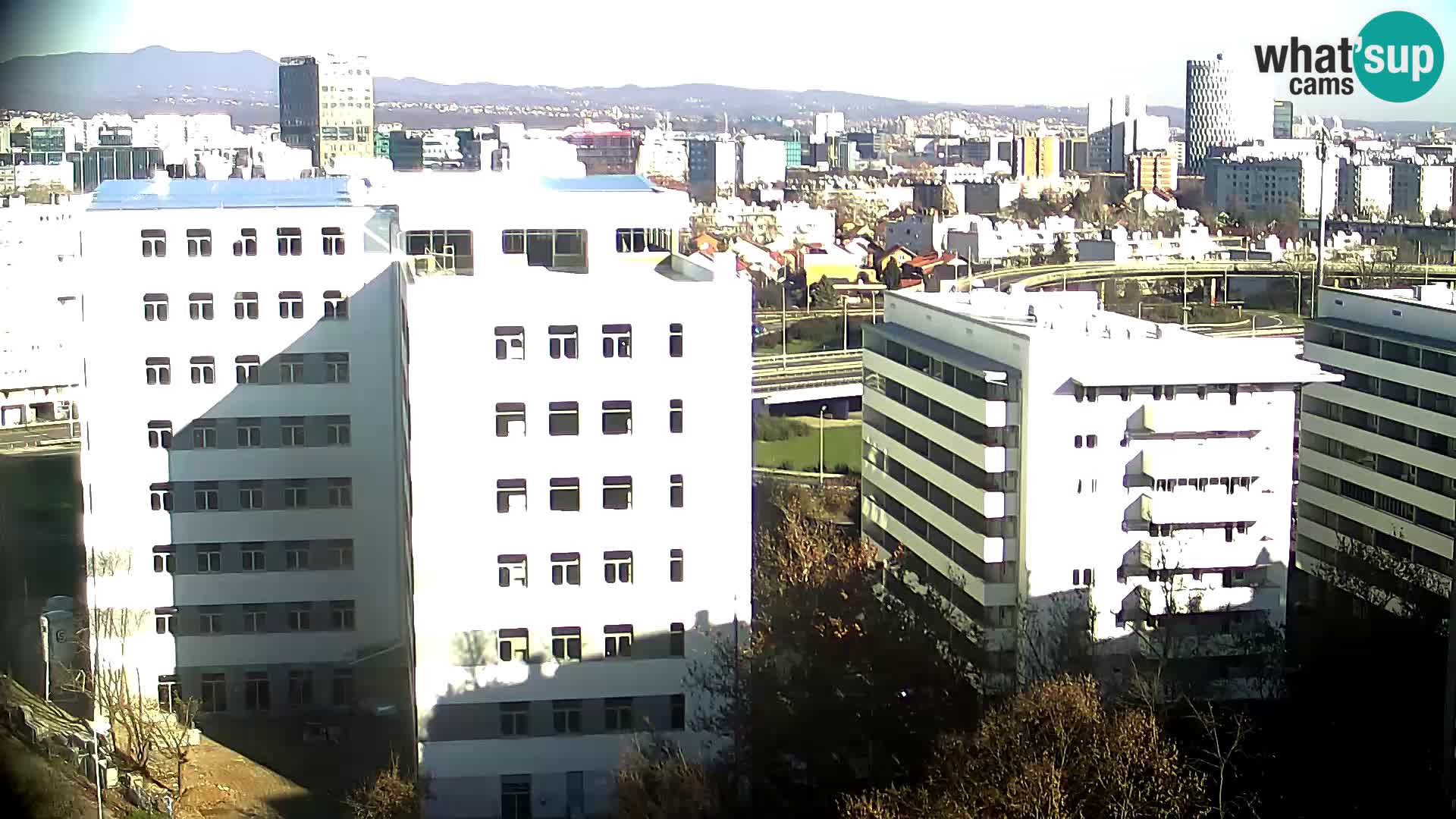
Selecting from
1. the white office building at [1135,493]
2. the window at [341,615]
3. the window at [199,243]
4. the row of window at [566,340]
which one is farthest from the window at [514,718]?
the window at [199,243]

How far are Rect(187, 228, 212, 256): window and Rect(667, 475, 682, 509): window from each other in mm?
1575

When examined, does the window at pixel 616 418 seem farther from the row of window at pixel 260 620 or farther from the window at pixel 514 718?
the row of window at pixel 260 620

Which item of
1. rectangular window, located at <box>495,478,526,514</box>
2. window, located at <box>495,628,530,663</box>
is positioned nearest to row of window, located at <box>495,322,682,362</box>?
→ rectangular window, located at <box>495,478,526,514</box>

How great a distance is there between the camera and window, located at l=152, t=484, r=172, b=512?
4.52 meters

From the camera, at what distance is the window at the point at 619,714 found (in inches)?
143

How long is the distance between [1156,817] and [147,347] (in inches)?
107

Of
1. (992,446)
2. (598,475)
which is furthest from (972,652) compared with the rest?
(598,475)

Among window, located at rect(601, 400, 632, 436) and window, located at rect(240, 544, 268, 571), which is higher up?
window, located at rect(601, 400, 632, 436)

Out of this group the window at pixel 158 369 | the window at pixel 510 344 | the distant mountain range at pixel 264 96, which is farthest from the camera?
the distant mountain range at pixel 264 96

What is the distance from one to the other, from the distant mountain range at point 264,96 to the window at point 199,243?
10.3 m

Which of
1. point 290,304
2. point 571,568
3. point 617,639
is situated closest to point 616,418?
point 571,568

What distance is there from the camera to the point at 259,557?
457 centimetres

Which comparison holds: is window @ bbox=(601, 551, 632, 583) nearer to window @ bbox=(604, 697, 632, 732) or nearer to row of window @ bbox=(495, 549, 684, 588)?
row of window @ bbox=(495, 549, 684, 588)

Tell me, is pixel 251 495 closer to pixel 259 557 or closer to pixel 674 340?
pixel 259 557
